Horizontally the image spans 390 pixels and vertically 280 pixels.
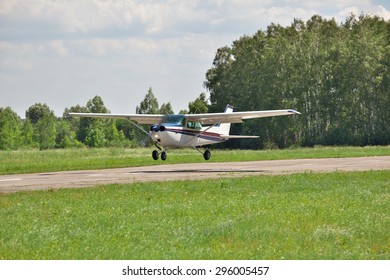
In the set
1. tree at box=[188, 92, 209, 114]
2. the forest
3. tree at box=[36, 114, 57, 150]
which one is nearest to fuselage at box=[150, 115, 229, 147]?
the forest

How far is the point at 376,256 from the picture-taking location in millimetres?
13750

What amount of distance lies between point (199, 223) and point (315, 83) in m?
81.9

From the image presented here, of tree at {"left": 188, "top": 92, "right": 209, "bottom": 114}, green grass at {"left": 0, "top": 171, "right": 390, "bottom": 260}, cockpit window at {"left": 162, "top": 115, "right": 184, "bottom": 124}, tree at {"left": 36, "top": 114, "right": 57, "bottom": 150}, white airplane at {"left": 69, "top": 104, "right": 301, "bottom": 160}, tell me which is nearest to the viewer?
green grass at {"left": 0, "top": 171, "right": 390, "bottom": 260}

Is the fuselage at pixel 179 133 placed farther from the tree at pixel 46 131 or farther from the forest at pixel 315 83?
the tree at pixel 46 131

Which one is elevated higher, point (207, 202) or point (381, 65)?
point (381, 65)

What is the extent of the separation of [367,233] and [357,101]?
80060 millimetres

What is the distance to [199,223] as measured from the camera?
17.3m

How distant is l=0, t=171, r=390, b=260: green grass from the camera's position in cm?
1420

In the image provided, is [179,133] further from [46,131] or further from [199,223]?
[46,131]

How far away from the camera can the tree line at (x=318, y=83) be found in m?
92.0

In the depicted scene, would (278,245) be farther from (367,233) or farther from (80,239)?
(80,239)

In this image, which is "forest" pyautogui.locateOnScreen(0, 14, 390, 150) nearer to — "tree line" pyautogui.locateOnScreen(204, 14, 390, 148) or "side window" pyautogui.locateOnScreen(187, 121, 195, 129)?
"tree line" pyautogui.locateOnScreen(204, 14, 390, 148)

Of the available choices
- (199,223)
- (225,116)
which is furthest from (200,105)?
(199,223)
